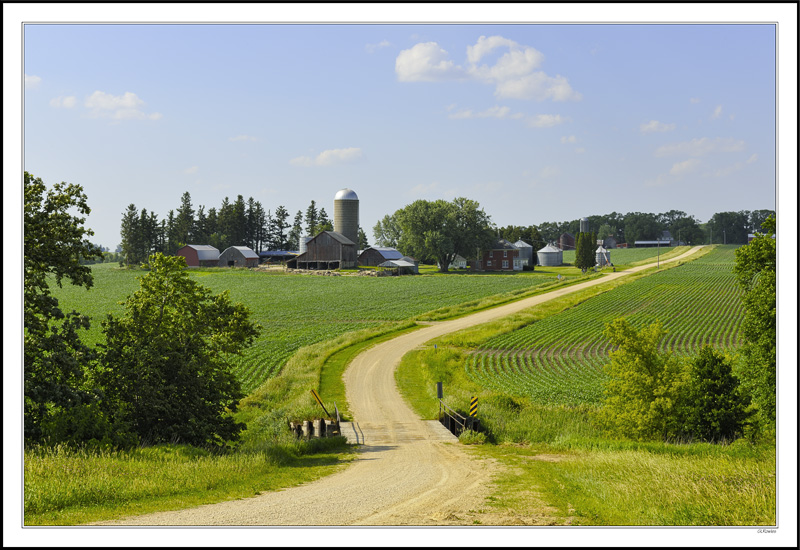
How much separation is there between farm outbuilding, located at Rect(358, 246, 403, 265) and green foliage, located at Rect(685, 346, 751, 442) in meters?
104

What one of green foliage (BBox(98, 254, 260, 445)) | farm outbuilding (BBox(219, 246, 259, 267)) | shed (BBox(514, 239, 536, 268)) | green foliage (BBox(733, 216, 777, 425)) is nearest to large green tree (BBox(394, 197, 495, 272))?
shed (BBox(514, 239, 536, 268))

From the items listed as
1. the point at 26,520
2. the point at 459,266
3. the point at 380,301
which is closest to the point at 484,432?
the point at 26,520

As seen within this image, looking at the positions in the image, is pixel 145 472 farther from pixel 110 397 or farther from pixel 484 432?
pixel 484 432

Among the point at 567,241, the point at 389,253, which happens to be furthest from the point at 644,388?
the point at 567,241

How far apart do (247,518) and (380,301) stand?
6370 centimetres

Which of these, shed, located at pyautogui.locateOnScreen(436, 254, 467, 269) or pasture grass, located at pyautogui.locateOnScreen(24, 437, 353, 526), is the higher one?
shed, located at pyautogui.locateOnScreen(436, 254, 467, 269)

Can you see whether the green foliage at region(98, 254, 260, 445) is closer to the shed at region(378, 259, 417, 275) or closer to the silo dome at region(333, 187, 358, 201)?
the shed at region(378, 259, 417, 275)

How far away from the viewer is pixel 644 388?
2319 cm

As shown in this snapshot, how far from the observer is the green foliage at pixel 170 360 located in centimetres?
1859

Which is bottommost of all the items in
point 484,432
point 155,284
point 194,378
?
point 484,432

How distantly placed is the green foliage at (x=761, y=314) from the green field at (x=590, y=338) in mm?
8338

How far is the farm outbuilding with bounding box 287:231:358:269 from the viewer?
4734 inches

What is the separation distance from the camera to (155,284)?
64.7 ft

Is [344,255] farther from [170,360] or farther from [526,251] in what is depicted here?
[170,360]
